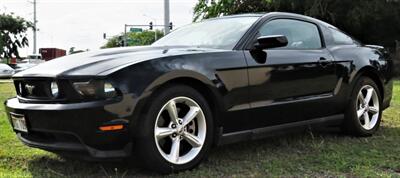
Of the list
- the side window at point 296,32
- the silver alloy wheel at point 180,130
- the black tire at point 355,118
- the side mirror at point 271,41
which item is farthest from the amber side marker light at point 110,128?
the black tire at point 355,118

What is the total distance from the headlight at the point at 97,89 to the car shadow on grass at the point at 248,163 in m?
0.58

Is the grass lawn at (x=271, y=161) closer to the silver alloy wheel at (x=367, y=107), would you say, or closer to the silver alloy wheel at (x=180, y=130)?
the silver alloy wheel at (x=180, y=130)

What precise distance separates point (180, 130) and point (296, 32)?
1.91m

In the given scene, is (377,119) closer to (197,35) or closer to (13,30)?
(197,35)

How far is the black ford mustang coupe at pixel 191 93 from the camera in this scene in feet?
11.5

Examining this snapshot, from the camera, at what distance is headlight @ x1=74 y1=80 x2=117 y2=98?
347 cm

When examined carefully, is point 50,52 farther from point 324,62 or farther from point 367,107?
point 324,62

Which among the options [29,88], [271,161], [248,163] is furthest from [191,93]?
[29,88]

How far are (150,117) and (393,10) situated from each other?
2216 centimetres

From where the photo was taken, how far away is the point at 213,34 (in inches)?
189

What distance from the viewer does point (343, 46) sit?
Result: 551cm

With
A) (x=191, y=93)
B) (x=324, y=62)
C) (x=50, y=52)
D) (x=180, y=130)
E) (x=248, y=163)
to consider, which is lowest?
(x=50, y=52)

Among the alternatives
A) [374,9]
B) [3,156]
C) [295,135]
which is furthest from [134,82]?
[374,9]

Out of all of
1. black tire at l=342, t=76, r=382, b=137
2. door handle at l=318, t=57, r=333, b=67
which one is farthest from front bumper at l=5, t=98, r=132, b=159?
black tire at l=342, t=76, r=382, b=137
